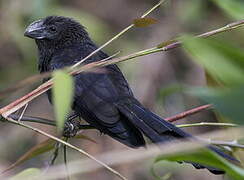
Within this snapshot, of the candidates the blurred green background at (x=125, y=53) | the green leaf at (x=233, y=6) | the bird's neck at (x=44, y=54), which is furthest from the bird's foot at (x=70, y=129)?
the blurred green background at (x=125, y=53)

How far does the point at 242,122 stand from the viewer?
98 cm

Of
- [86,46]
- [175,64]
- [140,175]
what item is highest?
[86,46]

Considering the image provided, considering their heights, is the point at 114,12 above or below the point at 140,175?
above

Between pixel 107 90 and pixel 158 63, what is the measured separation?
2.62m

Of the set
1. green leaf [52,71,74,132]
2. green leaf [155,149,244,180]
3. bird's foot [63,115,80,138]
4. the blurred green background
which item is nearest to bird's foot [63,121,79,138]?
bird's foot [63,115,80,138]

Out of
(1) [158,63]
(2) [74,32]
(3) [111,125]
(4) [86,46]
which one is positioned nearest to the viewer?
(3) [111,125]

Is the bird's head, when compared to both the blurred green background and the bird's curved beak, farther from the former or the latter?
the blurred green background

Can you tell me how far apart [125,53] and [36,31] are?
1869 mm

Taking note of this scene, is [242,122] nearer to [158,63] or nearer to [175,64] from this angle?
[158,63]

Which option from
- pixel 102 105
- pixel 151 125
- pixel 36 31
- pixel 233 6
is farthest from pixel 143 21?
pixel 36 31

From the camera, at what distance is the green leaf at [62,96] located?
3.47 feet

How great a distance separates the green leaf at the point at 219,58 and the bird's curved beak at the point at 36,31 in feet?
8.22

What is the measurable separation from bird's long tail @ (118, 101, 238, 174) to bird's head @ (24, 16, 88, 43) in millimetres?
1070

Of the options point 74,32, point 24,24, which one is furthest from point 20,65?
point 74,32
